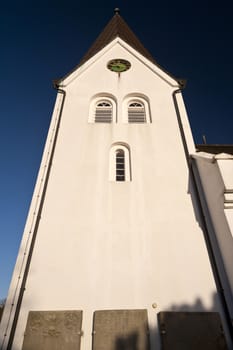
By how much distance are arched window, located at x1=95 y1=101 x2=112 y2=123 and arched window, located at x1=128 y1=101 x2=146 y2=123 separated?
88 centimetres

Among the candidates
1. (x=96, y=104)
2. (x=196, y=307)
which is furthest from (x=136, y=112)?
(x=196, y=307)

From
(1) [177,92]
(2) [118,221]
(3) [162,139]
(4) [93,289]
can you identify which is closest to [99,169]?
(2) [118,221]

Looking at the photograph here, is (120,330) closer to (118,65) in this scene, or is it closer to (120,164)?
(120,164)

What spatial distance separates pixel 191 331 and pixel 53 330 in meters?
2.76

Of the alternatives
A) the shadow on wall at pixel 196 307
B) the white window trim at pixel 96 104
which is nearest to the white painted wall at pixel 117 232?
the shadow on wall at pixel 196 307

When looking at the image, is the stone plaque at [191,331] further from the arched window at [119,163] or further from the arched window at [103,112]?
the arched window at [103,112]

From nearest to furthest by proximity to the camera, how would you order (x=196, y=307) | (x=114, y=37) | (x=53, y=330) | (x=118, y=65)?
1. (x=53, y=330)
2. (x=196, y=307)
3. (x=118, y=65)
4. (x=114, y=37)

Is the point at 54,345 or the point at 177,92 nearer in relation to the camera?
the point at 54,345

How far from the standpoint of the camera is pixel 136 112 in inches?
418

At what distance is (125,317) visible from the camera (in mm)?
5023

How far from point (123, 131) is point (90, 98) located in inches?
113

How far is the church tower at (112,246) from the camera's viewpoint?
492cm

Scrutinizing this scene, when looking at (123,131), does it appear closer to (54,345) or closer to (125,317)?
(125,317)

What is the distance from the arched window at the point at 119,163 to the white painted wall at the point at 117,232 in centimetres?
23
